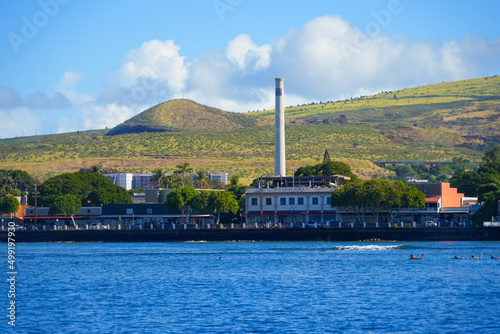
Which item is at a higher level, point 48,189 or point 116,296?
point 48,189

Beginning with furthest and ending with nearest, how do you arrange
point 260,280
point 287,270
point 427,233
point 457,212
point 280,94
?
point 280,94 < point 457,212 < point 427,233 < point 287,270 < point 260,280

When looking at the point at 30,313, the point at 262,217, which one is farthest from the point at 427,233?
the point at 30,313

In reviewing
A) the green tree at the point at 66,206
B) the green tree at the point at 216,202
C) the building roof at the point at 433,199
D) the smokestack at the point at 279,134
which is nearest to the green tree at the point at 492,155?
the smokestack at the point at 279,134

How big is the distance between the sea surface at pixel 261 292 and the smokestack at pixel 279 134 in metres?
51.0

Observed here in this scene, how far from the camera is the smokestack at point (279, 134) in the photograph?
142750 mm

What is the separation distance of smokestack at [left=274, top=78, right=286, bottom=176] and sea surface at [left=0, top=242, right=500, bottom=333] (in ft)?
167

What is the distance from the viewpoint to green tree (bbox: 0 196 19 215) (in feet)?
448

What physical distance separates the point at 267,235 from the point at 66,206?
38.6 meters

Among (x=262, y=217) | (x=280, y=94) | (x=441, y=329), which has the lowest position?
(x=441, y=329)

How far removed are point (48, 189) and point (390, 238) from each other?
227 ft

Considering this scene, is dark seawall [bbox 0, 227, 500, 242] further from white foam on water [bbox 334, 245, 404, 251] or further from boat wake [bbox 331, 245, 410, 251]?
white foam on water [bbox 334, 245, 404, 251]

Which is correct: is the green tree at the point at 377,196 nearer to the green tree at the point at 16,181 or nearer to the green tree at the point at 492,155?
the green tree at the point at 492,155

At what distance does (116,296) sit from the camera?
5522 cm

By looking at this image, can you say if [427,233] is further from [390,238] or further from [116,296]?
[116,296]
